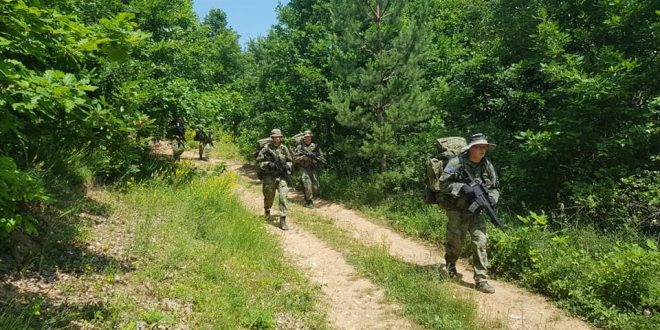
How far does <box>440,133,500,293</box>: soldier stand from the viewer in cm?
614

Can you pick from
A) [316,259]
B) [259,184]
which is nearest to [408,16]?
[259,184]

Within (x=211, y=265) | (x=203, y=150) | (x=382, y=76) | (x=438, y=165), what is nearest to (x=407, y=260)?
(x=438, y=165)

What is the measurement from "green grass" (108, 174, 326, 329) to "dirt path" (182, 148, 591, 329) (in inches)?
16.9

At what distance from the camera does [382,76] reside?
12.7 meters

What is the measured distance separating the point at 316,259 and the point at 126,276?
3345 millimetres

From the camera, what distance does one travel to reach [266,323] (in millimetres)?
4777

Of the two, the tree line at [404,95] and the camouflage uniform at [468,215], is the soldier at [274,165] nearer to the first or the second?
the tree line at [404,95]

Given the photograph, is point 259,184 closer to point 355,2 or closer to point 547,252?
point 355,2

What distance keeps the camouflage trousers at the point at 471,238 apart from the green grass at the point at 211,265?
6.90 feet

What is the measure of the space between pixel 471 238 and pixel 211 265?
12.0ft

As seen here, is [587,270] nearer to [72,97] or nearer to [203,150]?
[72,97]

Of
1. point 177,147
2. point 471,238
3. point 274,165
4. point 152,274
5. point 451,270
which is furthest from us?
point 177,147

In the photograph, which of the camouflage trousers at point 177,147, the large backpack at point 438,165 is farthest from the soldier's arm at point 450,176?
Answer: the camouflage trousers at point 177,147

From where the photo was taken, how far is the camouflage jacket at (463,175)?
629 cm
